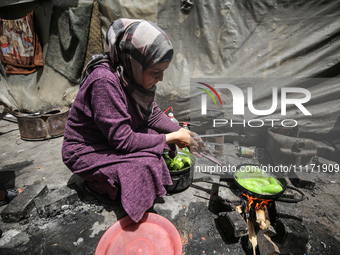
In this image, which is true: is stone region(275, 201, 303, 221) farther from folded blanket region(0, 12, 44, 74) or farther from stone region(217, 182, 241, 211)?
folded blanket region(0, 12, 44, 74)

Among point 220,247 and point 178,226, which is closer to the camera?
point 220,247

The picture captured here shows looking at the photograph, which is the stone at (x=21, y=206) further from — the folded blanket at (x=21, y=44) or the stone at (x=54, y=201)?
the folded blanket at (x=21, y=44)

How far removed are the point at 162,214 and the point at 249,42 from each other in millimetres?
3623

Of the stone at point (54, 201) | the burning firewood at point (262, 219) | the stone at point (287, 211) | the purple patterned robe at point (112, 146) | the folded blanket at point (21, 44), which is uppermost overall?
the folded blanket at point (21, 44)

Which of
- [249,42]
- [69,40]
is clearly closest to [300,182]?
[249,42]

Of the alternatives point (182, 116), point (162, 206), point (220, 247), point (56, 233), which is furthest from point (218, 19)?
point (56, 233)

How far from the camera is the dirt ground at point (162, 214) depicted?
69.5 inches

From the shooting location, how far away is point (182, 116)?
427cm

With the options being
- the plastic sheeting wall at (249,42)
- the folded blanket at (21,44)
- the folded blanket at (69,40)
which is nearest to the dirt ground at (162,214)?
the plastic sheeting wall at (249,42)

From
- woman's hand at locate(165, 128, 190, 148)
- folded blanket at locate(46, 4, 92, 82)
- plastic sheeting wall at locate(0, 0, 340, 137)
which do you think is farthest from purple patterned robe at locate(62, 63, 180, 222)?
folded blanket at locate(46, 4, 92, 82)

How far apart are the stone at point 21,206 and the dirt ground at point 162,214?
62 millimetres

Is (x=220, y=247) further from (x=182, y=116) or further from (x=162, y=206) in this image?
(x=182, y=116)

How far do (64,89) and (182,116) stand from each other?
12.3 feet

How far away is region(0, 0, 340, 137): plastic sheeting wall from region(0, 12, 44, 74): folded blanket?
129 centimetres
